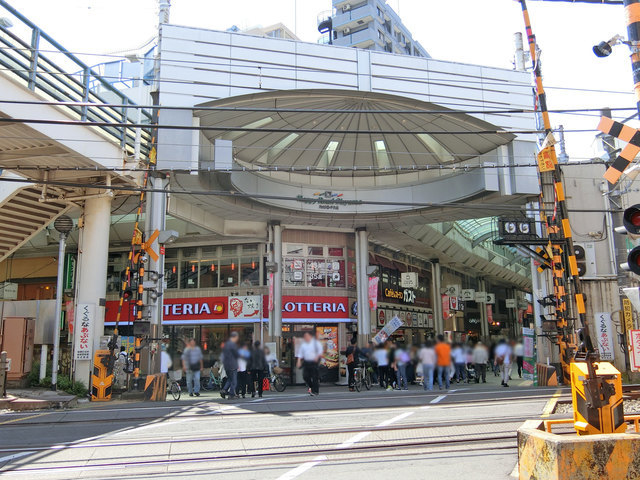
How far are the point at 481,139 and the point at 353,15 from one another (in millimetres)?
54905

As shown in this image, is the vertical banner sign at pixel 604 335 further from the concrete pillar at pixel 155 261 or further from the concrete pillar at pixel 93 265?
the concrete pillar at pixel 93 265

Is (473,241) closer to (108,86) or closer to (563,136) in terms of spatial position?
(563,136)

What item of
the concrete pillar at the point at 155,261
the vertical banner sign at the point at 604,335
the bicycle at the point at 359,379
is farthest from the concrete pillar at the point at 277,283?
the vertical banner sign at the point at 604,335

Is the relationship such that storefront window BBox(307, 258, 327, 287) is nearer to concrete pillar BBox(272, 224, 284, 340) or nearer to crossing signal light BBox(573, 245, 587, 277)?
concrete pillar BBox(272, 224, 284, 340)

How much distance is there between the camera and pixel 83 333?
68.5 ft

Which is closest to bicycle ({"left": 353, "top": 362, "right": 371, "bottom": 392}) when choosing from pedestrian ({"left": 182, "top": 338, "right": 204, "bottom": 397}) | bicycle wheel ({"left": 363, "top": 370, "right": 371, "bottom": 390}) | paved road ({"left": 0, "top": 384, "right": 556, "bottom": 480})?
bicycle wheel ({"left": 363, "top": 370, "right": 371, "bottom": 390})

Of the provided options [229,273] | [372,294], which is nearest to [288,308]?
[229,273]

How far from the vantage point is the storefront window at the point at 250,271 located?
29.5 m

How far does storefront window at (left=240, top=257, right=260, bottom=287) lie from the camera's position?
29469 millimetres

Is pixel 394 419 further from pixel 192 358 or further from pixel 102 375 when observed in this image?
pixel 102 375

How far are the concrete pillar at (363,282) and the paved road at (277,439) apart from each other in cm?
1260

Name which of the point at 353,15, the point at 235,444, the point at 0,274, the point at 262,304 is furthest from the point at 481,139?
the point at 353,15

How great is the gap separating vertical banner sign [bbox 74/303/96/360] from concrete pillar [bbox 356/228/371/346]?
1289cm

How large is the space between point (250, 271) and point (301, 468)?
842 inches
